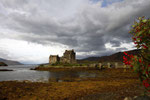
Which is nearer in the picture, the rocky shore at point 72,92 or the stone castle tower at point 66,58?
the rocky shore at point 72,92

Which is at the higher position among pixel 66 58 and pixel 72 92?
pixel 66 58

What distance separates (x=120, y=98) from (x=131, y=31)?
467cm

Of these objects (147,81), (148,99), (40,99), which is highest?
(147,81)

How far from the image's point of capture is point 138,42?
14.7 ft

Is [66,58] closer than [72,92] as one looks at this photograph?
No

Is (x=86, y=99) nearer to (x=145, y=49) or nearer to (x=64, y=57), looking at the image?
(x=145, y=49)

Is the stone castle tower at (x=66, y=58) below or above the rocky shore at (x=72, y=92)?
above

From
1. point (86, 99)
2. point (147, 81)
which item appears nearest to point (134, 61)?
point (147, 81)

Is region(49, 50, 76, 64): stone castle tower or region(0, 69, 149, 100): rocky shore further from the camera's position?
region(49, 50, 76, 64): stone castle tower

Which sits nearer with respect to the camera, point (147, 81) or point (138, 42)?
point (147, 81)

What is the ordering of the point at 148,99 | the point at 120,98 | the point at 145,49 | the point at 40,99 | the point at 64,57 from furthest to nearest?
the point at 64,57 < the point at 40,99 < the point at 120,98 < the point at 148,99 < the point at 145,49

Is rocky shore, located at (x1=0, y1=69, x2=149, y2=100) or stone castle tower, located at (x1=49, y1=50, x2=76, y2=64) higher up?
stone castle tower, located at (x1=49, y1=50, x2=76, y2=64)

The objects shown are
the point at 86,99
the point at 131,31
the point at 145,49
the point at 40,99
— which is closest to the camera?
the point at 145,49

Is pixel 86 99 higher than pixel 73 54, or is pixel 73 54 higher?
pixel 73 54
